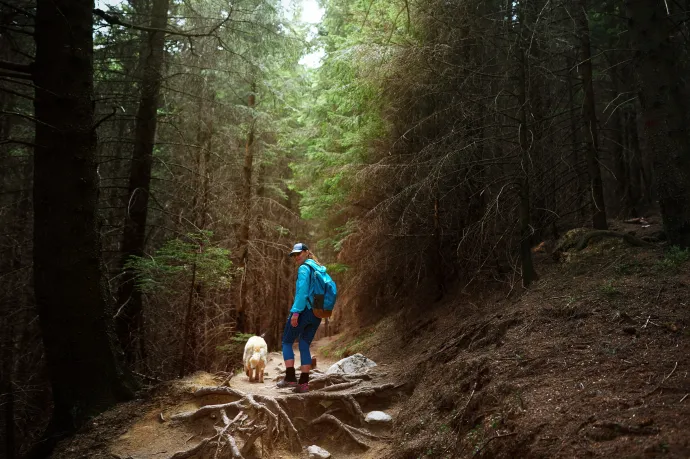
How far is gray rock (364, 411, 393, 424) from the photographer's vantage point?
5.72 metres

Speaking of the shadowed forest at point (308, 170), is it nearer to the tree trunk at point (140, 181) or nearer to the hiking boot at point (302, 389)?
the tree trunk at point (140, 181)

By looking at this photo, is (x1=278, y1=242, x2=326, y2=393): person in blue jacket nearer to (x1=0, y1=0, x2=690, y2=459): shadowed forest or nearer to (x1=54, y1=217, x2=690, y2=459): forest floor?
(x1=54, y1=217, x2=690, y2=459): forest floor

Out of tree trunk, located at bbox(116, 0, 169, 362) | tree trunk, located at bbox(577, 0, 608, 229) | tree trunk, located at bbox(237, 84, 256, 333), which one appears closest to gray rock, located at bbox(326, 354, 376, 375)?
tree trunk, located at bbox(116, 0, 169, 362)

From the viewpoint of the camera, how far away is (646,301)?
463cm

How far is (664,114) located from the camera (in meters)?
6.00

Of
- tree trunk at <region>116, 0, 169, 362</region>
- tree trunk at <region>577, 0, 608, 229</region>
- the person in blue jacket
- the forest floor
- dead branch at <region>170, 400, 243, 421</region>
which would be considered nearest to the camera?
the forest floor

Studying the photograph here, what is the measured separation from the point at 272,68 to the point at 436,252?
9.08 metres

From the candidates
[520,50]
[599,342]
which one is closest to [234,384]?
[599,342]

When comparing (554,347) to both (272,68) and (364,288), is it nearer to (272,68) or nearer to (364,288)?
(364,288)

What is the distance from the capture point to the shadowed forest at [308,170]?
A: 567 centimetres

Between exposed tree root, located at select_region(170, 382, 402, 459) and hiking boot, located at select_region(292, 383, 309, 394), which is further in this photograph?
hiking boot, located at select_region(292, 383, 309, 394)

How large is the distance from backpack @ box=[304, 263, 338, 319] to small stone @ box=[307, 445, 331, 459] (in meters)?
2.17

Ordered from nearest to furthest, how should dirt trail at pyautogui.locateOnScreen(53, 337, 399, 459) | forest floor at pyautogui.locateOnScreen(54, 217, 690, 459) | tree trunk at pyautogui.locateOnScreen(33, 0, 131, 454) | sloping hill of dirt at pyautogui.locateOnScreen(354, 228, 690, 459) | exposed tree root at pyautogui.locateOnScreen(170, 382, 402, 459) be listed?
sloping hill of dirt at pyautogui.locateOnScreen(354, 228, 690, 459) → forest floor at pyautogui.locateOnScreen(54, 217, 690, 459) → dirt trail at pyautogui.locateOnScreen(53, 337, 399, 459) → exposed tree root at pyautogui.locateOnScreen(170, 382, 402, 459) → tree trunk at pyautogui.locateOnScreen(33, 0, 131, 454)

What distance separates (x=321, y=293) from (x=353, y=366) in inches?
72.9
